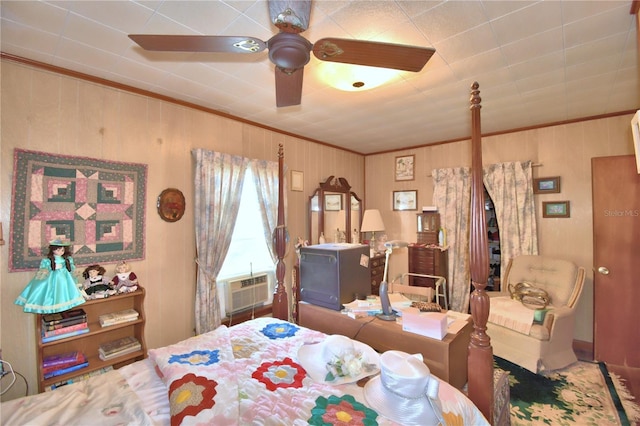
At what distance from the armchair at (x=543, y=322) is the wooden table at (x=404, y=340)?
132cm

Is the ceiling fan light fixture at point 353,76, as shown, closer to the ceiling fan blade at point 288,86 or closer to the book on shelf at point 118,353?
the ceiling fan blade at point 288,86

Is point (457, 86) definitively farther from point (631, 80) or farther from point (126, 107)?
point (126, 107)

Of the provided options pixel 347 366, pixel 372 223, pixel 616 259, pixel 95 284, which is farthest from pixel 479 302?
pixel 372 223

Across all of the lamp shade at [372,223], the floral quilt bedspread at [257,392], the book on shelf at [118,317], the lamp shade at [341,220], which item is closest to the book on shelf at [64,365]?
the book on shelf at [118,317]

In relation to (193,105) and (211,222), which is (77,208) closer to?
(211,222)

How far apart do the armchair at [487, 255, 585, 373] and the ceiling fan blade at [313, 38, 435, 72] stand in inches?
99.4

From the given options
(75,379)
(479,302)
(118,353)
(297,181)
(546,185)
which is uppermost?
(297,181)

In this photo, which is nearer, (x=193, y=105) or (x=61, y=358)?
(x=61, y=358)

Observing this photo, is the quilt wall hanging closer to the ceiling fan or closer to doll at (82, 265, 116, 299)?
doll at (82, 265, 116, 299)

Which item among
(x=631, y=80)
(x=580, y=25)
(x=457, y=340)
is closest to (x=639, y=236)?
(x=631, y=80)

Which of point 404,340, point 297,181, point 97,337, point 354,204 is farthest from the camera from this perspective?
point 354,204

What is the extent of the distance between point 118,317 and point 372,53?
2480mm

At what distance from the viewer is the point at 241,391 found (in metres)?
1.24

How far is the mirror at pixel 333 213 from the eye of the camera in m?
3.97
